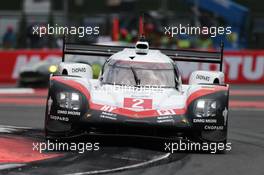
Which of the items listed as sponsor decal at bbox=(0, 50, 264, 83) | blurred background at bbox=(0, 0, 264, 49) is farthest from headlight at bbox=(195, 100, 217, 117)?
blurred background at bbox=(0, 0, 264, 49)

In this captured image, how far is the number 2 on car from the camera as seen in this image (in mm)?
10180

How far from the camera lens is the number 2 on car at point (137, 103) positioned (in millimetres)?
10180

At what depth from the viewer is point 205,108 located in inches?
400

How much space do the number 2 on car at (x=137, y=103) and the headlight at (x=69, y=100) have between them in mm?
630

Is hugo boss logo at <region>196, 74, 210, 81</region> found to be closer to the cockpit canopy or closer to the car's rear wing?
the car's rear wing

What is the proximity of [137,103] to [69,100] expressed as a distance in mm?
879

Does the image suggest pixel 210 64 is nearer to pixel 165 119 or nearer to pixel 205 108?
pixel 205 108

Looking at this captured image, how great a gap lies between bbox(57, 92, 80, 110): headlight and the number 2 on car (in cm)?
63

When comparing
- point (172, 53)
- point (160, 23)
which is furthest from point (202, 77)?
point (160, 23)

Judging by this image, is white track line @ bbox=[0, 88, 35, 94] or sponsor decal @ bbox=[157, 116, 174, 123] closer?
sponsor decal @ bbox=[157, 116, 174, 123]

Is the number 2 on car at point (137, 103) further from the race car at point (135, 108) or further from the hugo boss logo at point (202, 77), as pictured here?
the hugo boss logo at point (202, 77)

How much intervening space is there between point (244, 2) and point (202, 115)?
2705 centimetres

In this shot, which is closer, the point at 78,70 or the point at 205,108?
the point at 205,108

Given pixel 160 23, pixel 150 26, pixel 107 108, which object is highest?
pixel 160 23
